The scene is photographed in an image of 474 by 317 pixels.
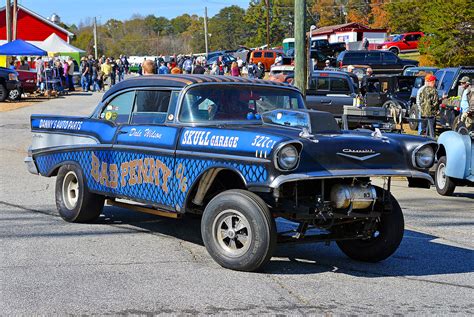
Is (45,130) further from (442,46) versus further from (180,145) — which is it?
(442,46)

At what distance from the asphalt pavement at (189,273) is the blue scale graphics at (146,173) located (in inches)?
21.0

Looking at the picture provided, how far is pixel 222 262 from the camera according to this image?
6.89m

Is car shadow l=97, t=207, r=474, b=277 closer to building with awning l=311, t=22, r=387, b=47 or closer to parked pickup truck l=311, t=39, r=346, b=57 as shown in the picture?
parked pickup truck l=311, t=39, r=346, b=57

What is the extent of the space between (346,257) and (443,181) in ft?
18.1

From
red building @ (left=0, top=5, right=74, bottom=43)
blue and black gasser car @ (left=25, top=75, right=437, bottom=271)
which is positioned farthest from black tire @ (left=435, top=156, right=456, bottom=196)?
red building @ (left=0, top=5, right=74, bottom=43)

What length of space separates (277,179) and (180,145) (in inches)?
53.4

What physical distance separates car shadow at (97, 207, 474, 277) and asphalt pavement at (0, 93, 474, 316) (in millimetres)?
11

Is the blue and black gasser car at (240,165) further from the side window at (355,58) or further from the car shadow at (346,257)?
the side window at (355,58)

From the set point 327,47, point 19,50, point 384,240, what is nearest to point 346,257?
point 384,240

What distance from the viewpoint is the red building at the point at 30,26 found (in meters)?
68.4

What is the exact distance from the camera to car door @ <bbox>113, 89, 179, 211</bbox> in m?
7.52

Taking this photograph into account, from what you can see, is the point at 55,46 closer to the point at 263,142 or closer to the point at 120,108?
the point at 120,108

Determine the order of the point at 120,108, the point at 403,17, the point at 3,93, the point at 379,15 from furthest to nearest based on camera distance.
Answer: the point at 379,15, the point at 403,17, the point at 3,93, the point at 120,108

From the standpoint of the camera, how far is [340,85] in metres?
23.6
